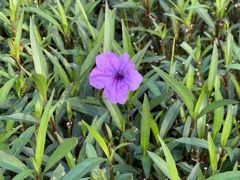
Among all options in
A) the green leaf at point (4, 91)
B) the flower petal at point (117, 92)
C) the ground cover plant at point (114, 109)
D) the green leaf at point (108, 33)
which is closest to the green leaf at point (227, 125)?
the ground cover plant at point (114, 109)

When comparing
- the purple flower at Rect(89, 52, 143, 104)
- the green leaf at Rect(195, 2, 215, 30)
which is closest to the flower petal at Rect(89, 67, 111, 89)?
the purple flower at Rect(89, 52, 143, 104)

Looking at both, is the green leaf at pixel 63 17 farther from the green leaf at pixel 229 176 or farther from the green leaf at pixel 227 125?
the green leaf at pixel 229 176

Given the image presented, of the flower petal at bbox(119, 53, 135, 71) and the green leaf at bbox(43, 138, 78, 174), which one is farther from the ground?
the flower petal at bbox(119, 53, 135, 71)

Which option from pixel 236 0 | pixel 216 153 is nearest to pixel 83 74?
pixel 216 153

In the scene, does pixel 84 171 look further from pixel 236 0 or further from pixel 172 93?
pixel 236 0

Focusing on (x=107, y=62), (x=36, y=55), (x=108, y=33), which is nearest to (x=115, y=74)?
(x=107, y=62)

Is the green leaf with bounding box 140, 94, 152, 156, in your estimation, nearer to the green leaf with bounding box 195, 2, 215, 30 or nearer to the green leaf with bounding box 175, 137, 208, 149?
the green leaf with bounding box 175, 137, 208, 149

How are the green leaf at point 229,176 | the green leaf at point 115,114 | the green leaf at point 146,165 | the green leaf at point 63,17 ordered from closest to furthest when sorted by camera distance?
the green leaf at point 229,176, the green leaf at point 146,165, the green leaf at point 115,114, the green leaf at point 63,17
